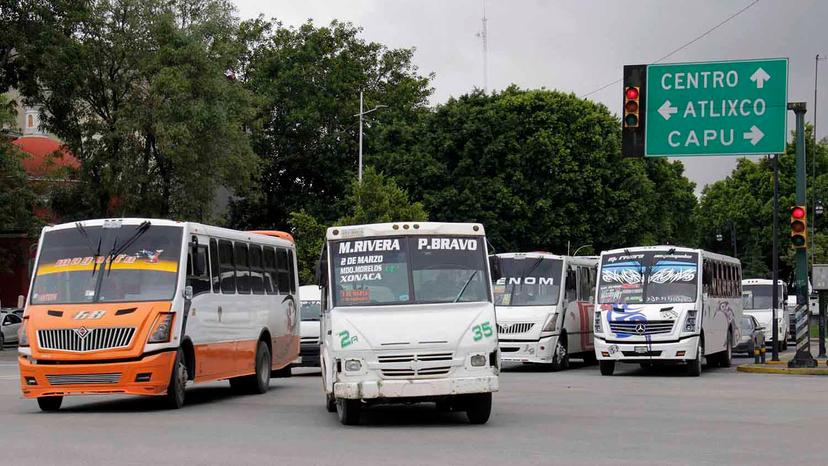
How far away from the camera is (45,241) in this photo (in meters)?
19.0

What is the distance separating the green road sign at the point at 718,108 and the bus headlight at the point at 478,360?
48.7 feet

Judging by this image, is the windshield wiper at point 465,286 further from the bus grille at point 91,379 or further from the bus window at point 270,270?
the bus window at point 270,270

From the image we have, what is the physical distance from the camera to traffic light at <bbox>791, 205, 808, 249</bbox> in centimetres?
2898

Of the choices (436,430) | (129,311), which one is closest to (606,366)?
(129,311)

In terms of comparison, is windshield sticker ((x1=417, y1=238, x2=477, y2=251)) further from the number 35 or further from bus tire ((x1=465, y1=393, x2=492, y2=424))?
bus tire ((x1=465, y1=393, x2=492, y2=424))

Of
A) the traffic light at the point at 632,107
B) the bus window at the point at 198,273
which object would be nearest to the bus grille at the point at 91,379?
the bus window at the point at 198,273

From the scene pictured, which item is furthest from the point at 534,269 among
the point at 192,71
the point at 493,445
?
the point at 192,71

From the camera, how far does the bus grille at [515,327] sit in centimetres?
3070

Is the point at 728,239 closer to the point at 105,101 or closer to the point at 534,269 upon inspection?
the point at 105,101

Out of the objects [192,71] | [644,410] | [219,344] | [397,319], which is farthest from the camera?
[192,71]

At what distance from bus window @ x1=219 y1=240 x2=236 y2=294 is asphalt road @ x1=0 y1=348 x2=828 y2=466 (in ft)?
6.00

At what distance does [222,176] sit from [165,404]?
106 ft

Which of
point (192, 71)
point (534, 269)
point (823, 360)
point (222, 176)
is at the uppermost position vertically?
point (192, 71)

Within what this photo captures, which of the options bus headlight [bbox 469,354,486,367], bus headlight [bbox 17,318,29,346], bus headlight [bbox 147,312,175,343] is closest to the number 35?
bus headlight [bbox 469,354,486,367]
